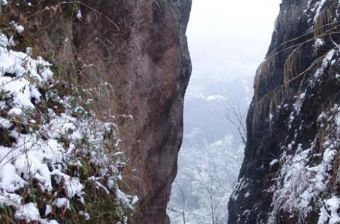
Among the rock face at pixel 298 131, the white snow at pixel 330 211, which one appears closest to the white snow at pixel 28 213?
the rock face at pixel 298 131

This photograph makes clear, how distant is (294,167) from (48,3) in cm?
368

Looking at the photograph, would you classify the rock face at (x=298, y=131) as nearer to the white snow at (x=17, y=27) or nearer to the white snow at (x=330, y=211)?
the white snow at (x=330, y=211)

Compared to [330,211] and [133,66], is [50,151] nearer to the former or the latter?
[330,211]

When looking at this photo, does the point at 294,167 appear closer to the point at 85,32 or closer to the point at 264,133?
the point at 85,32

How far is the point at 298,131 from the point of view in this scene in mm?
8375

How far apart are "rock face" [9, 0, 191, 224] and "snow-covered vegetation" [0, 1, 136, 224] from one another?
0.24m

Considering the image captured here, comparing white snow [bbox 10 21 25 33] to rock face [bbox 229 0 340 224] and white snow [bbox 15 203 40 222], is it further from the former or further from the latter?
rock face [bbox 229 0 340 224]

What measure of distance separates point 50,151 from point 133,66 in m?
4.71

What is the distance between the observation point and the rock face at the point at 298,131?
13.6 ft

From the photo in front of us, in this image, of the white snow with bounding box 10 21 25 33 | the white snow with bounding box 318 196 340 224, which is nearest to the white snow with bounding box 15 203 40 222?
the white snow with bounding box 10 21 25 33

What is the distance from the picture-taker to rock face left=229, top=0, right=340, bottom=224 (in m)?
4.13

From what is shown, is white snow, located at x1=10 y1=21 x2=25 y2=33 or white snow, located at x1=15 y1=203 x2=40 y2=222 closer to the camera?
white snow, located at x1=15 y1=203 x2=40 y2=222

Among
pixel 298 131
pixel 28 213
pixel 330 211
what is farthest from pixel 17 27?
pixel 298 131

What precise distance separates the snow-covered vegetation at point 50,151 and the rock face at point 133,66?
9.6 inches
